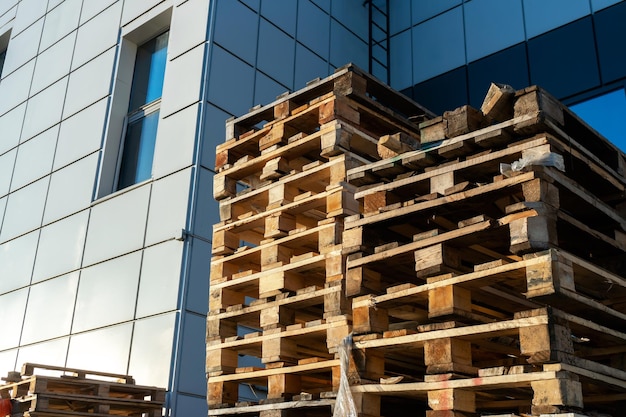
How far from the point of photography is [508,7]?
14.6 meters

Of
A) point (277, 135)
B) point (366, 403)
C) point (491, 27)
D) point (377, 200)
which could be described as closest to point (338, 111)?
point (277, 135)

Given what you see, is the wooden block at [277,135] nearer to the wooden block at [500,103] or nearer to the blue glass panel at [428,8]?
the wooden block at [500,103]

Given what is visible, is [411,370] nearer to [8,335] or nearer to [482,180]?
[482,180]

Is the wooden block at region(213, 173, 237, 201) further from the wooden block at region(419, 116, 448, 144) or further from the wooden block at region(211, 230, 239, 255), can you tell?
the wooden block at region(419, 116, 448, 144)

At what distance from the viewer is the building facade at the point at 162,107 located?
10.9m

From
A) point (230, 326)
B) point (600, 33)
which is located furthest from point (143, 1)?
point (230, 326)

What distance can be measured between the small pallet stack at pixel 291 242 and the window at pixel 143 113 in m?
6.61

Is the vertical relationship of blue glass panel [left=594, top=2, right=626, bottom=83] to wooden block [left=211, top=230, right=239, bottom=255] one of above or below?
above

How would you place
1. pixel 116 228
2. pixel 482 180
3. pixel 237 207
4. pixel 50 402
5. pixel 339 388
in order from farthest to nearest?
pixel 116 228 < pixel 50 402 < pixel 237 207 < pixel 482 180 < pixel 339 388

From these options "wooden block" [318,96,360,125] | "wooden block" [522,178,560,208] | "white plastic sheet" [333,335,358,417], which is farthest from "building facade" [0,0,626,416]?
"wooden block" [522,178,560,208]

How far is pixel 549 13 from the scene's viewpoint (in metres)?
13.8

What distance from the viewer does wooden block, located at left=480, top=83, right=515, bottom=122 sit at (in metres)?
4.71

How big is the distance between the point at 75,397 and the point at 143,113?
23.3 ft

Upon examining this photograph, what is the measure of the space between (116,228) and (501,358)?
8.32 meters
